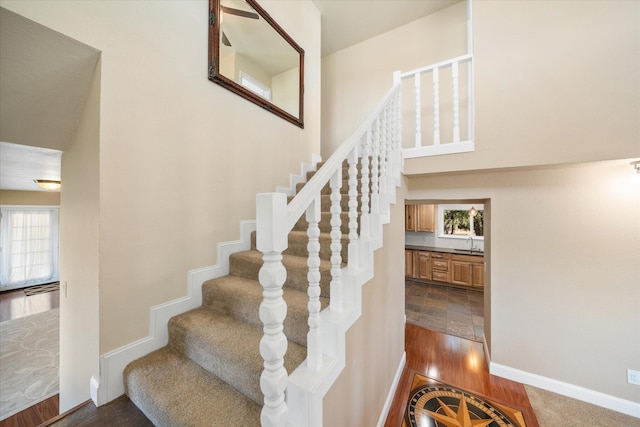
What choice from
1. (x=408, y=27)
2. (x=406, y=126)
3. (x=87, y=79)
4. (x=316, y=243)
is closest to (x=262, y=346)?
(x=316, y=243)

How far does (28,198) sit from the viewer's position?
5145mm

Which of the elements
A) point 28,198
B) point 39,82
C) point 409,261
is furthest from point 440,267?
point 28,198

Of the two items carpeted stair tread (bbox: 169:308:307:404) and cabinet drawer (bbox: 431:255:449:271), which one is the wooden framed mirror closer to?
carpeted stair tread (bbox: 169:308:307:404)

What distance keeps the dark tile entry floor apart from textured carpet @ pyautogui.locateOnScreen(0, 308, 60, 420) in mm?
4466

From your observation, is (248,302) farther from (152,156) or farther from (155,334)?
(152,156)

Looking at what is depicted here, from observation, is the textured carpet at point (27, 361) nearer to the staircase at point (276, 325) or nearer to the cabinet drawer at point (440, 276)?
the staircase at point (276, 325)

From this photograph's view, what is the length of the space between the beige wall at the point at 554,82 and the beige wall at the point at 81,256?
2.58 meters

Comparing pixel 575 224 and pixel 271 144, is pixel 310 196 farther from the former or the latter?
pixel 575 224

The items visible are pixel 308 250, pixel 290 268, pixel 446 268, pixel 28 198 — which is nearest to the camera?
pixel 308 250

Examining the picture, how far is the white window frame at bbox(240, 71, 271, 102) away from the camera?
6.27 feet

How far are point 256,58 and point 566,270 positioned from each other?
11.2 ft

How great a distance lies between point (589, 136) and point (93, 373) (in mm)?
3434

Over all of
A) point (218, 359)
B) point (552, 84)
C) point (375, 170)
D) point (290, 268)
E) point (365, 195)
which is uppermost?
point (552, 84)

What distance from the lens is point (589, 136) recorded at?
5.16ft
